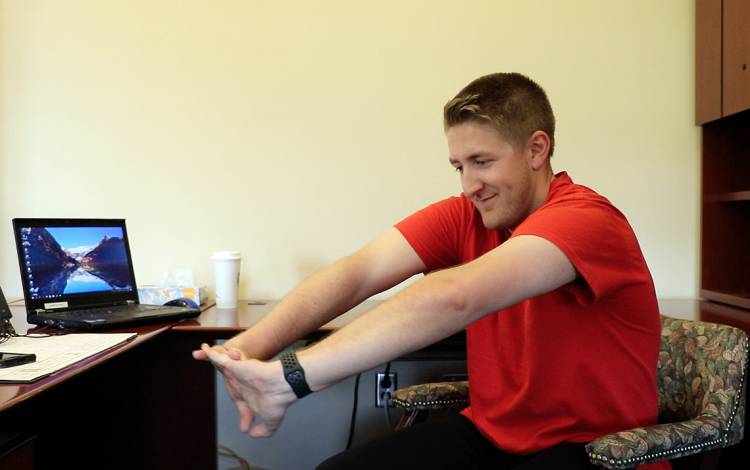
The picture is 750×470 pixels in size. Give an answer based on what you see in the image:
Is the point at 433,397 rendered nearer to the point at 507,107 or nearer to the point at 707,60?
the point at 507,107

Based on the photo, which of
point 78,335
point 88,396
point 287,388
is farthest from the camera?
point 88,396

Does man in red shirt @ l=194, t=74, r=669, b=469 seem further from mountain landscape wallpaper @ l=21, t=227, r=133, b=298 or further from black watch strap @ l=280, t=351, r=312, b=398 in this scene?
mountain landscape wallpaper @ l=21, t=227, r=133, b=298

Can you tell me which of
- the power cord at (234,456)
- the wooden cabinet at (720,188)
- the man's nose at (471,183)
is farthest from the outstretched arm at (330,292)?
the wooden cabinet at (720,188)

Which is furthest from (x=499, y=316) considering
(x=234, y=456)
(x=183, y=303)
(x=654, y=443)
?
(x=234, y=456)

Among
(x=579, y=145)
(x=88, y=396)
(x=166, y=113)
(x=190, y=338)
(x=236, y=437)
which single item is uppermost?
(x=166, y=113)

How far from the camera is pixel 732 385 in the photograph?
3.82 ft

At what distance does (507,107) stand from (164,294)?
1346 millimetres

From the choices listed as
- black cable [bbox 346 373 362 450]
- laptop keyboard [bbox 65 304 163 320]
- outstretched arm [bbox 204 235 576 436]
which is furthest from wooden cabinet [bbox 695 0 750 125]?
laptop keyboard [bbox 65 304 163 320]

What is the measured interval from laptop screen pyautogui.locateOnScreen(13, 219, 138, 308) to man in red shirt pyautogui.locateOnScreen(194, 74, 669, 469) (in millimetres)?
797

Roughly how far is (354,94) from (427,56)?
302mm

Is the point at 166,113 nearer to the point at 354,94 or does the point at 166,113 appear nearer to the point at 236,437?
the point at 354,94

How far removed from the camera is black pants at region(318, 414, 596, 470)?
1.23 metres

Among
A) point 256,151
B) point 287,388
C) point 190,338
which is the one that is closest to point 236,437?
point 190,338

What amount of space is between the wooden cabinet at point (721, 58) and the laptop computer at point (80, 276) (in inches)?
71.4
